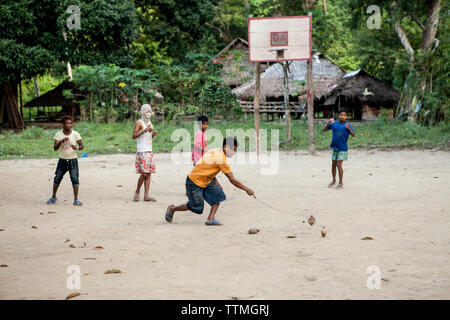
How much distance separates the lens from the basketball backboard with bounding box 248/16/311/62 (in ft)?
48.7

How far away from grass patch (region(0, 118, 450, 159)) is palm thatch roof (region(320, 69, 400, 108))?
7.38 metres

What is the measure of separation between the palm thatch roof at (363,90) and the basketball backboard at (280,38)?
14198 mm

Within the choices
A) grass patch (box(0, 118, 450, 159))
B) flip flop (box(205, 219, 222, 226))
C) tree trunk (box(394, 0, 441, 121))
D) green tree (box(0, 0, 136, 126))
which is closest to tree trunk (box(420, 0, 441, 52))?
tree trunk (box(394, 0, 441, 121))

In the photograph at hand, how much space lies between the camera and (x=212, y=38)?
36250mm

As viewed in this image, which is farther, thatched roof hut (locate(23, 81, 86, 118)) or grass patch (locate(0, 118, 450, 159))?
thatched roof hut (locate(23, 81, 86, 118))

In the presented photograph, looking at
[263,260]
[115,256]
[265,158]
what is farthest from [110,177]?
[263,260]

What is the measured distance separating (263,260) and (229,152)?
1867 millimetres

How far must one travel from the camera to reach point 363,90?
2838cm

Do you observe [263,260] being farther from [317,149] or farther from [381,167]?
[317,149]

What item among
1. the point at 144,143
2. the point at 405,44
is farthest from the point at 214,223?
the point at 405,44

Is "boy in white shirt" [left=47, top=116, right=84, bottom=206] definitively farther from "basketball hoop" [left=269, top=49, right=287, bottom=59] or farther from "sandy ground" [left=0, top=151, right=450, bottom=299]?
"basketball hoop" [left=269, top=49, right=287, bottom=59]

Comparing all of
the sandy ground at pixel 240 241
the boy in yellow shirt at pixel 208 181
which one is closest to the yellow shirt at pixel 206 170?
the boy in yellow shirt at pixel 208 181

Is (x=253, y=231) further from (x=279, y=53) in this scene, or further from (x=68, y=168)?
(x=279, y=53)

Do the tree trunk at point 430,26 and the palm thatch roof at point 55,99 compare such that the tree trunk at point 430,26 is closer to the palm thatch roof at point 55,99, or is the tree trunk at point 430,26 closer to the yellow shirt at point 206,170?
the palm thatch roof at point 55,99
